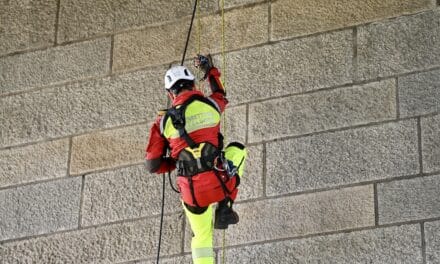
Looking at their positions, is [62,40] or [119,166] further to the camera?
[62,40]

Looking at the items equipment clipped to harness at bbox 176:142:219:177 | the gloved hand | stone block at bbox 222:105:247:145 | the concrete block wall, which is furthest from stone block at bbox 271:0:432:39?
equipment clipped to harness at bbox 176:142:219:177

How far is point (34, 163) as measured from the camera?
43.0ft

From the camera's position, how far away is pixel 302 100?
12.2 metres

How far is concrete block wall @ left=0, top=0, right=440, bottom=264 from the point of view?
11.6 meters

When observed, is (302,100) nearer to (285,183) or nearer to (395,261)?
(285,183)

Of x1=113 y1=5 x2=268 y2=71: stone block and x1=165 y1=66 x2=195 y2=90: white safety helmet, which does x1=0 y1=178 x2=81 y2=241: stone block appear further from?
x1=165 y1=66 x2=195 y2=90: white safety helmet

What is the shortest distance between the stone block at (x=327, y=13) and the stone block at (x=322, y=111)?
2.21ft

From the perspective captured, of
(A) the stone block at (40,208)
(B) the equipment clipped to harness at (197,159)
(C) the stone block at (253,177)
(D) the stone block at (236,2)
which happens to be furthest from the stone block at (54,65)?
(B) the equipment clipped to harness at (197,159)

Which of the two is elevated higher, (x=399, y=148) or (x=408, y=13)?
(x=408, y=13)

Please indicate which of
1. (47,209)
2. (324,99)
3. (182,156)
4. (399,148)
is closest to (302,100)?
(324,99)

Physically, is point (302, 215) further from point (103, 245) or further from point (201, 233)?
point (103, 245)

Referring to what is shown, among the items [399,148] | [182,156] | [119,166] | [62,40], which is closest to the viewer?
[182,156]

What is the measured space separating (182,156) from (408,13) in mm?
2726

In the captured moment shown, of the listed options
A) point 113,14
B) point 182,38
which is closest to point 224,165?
point 182,38
